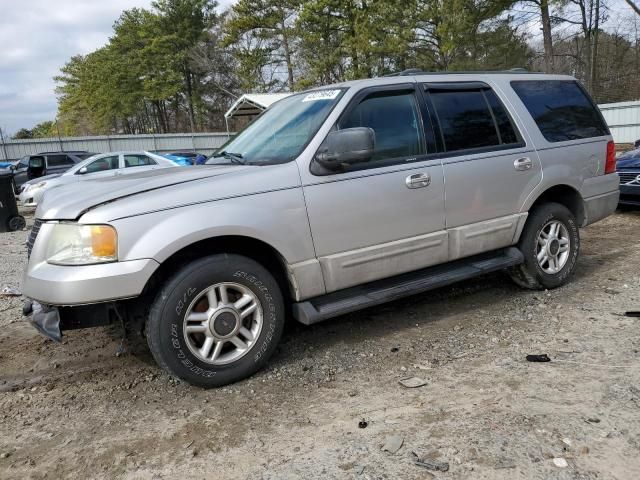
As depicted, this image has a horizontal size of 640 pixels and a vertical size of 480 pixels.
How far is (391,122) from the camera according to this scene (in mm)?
3955

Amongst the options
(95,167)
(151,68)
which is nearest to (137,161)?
(95,167)

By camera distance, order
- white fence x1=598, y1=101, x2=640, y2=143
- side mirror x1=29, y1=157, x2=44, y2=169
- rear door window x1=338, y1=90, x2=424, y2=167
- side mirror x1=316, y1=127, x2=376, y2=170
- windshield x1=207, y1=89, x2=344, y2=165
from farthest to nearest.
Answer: white fence x1=598, y1=101, x2=640, y2=143, side mirror x1=29, y1=157, x2=44, y2=169, rear door window x1=338, y1=90, x2=424, y2=167, windshield x1=207, y1=89, x2=344, y2=165, side mirror x1=316, y1=127, x2=376, y2=170

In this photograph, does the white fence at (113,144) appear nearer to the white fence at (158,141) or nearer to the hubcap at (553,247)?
the white fence at (158,141)

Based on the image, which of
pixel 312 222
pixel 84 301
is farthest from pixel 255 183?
pixel 84 301

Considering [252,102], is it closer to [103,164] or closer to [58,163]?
[58,163]

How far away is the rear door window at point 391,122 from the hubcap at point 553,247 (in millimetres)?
1695

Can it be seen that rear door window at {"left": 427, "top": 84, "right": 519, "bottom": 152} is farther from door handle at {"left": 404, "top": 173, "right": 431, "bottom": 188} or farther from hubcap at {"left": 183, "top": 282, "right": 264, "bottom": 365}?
hubcap at {"left": 183, "top": 282, "right": 264, "bottom": 365}

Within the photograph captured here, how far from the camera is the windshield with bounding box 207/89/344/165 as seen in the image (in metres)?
3.68

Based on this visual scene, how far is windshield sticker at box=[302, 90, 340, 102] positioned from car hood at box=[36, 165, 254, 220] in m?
0.88

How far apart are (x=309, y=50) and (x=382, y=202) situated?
109 feet

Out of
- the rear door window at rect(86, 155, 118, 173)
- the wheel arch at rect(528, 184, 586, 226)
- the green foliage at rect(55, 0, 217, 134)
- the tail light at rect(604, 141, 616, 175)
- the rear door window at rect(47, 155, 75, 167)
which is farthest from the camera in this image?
the green foliage at rect(55, 0, 217, 134)

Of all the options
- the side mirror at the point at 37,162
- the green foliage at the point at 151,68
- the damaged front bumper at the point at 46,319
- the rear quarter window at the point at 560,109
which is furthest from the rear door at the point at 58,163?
the green foliage at the point at 151,68

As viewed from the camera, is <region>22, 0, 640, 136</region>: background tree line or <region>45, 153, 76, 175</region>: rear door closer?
<region>45, 153, 76, 175</region>: rear door

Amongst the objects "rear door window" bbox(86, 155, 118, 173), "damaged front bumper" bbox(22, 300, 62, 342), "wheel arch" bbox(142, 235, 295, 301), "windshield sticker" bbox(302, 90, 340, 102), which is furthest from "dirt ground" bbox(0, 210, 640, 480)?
"rear door window" bbox(86, 155, 118, 173)
